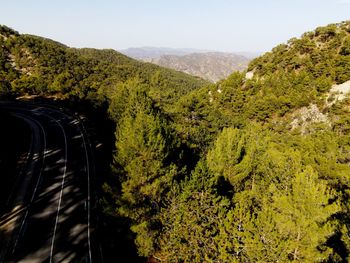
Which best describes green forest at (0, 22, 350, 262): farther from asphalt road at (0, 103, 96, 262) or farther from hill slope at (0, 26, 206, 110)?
asphalt road at (0, 103, 96, 262)

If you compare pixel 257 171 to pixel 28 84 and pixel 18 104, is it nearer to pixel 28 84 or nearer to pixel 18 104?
pixel 18 104

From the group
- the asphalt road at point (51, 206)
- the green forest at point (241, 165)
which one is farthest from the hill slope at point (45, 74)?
the asphalt road at point (51, 206)

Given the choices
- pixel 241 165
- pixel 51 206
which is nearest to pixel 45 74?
pixel 51 206

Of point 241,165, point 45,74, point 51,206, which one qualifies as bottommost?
point 51,206

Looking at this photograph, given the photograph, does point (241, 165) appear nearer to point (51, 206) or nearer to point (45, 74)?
point (51, 206)

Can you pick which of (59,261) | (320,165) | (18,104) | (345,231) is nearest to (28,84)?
(18,104)

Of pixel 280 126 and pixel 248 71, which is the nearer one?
pixel 280 126
